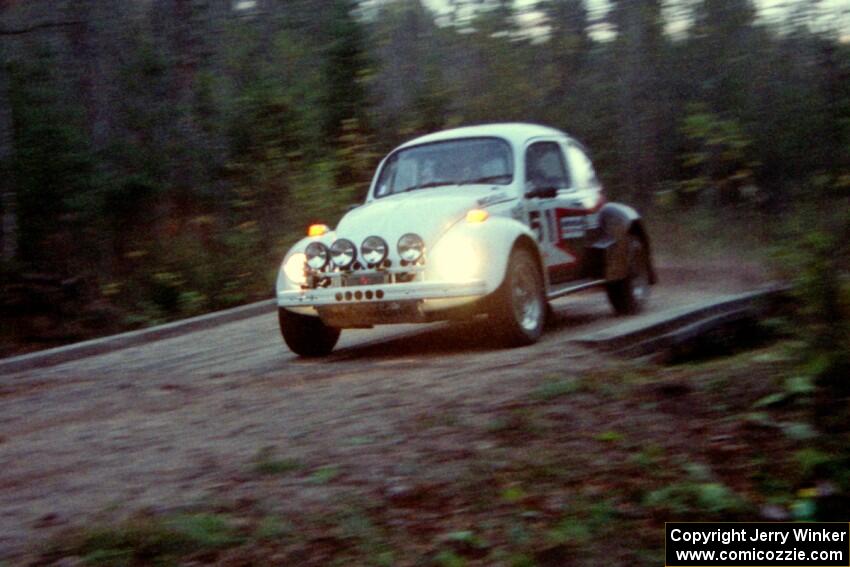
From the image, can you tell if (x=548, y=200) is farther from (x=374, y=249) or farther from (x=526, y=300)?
(x=374, y=249)

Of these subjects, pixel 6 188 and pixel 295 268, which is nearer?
pixel 295 268

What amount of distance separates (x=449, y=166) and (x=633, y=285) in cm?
234

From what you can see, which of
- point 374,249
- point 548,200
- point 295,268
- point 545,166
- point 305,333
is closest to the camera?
point 374,249

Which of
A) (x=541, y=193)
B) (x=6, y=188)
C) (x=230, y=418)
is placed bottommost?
(x=230, y=418)

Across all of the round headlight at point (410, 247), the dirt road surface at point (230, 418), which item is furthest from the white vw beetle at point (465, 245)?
the dirt road surface at point (230, 418)

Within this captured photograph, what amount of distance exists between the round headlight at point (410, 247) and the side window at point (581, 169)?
7.99 ft

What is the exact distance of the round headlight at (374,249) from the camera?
8.35 meters

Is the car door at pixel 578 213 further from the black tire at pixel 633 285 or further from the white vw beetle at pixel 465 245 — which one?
the black tire at pixel 633 285

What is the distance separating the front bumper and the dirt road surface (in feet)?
1.55

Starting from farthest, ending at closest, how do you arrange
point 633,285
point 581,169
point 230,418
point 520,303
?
point 633,285
point 581,169
point 520,303
point 230,418

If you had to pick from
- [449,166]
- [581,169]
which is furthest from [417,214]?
[581,169]

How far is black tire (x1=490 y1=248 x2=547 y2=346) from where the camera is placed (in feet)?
27.2

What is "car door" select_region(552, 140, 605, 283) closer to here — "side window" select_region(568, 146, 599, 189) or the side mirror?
"side window" select_region(568, 146, 599, 189)

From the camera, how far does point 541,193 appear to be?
927 cm
